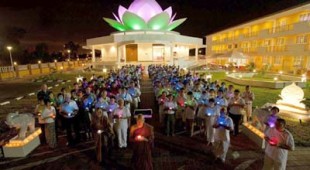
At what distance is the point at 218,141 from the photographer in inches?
239

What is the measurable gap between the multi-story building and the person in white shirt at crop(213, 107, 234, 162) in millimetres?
23501

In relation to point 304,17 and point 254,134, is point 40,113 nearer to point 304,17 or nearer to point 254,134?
point 254,134

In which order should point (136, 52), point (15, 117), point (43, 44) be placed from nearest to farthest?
point (15, 117), point (136, 52), point (43, 44)

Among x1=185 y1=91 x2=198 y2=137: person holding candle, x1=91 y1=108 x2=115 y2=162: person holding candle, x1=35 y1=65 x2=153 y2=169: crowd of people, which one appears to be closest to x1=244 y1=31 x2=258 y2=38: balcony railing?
x1=185 y1=91 x2=198 y2=137: person holding candle

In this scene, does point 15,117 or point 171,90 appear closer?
point 15,117

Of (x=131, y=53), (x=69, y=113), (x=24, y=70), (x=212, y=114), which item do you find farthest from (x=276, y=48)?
(x=24, y=70)

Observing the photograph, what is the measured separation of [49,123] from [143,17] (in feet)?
100

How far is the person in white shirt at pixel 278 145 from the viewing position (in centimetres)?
471

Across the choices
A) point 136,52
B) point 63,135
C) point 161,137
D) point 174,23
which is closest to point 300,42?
point 174,23

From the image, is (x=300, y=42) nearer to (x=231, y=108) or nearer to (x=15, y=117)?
(x=231, y=108)

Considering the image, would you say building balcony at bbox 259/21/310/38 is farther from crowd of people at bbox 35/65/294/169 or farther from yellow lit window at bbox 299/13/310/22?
crowd of people at bbox 35/65/294/169

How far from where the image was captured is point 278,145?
4785 millimetres

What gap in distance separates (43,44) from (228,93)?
Answer: 55.0 metres

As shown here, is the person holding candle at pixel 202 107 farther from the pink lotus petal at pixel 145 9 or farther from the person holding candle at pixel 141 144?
→ the pink lotus petal at pixel 145 9
